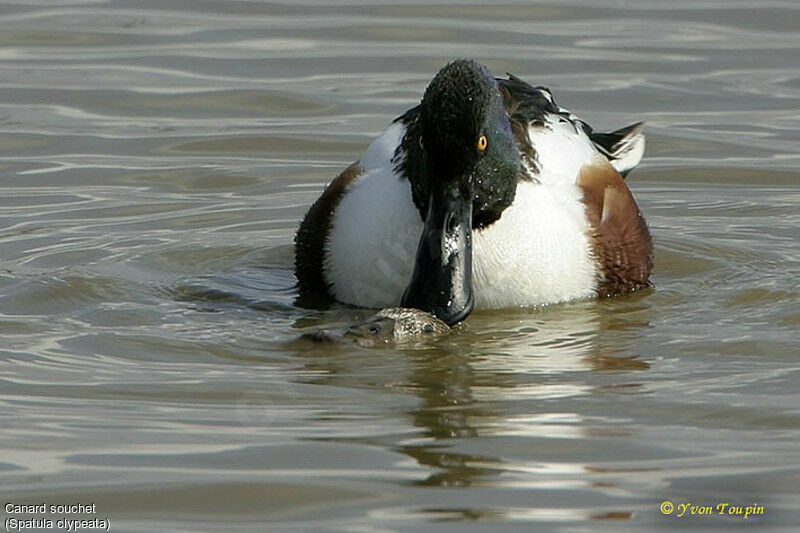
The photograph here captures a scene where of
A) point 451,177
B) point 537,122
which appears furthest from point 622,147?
point 451,177

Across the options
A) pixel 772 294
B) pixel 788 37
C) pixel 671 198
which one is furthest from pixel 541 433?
pixel 788 37

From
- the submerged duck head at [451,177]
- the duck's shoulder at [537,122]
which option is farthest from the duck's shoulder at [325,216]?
the submerged duck head at [451,177]

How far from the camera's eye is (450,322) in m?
6.57

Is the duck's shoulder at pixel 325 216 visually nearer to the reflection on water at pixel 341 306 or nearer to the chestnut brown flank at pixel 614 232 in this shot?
the reflection on water at pixel 341 306

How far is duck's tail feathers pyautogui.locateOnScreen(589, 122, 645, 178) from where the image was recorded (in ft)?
27.5

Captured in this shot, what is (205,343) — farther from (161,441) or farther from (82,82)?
(82,82)

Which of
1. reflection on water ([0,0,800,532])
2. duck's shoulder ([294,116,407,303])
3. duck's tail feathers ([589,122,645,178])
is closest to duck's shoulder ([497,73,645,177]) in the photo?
duck's tail feathers ([589,122,645,178])

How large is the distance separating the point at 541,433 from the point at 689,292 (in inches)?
87.7

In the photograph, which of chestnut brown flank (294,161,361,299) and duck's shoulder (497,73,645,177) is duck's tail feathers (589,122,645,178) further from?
chestnut brown flank (294,161,361,299)

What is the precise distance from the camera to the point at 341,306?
23.9 ft

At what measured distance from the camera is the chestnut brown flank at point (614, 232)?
7.23 metres

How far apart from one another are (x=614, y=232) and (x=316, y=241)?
120 centimetres

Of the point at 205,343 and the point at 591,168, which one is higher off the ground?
the point at 591,168

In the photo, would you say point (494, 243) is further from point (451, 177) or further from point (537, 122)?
point (537, 122)
